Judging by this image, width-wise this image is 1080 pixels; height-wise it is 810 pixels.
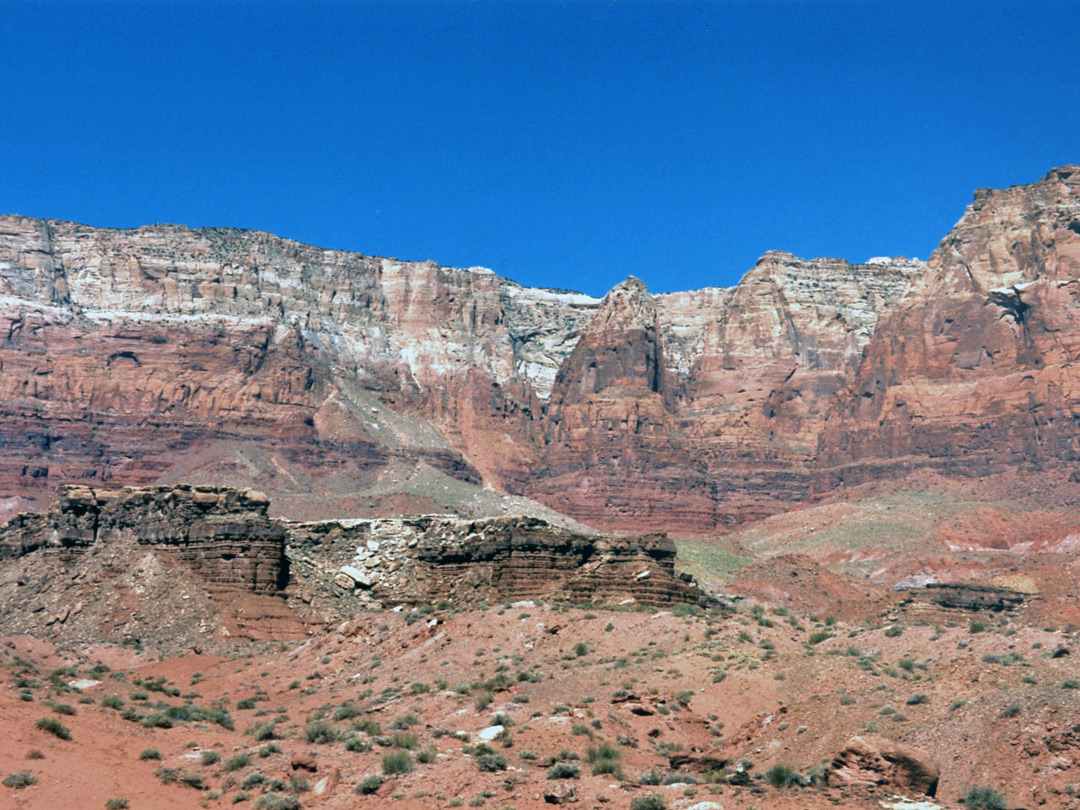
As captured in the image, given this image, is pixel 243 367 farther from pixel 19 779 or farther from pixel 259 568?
pixel 19 779

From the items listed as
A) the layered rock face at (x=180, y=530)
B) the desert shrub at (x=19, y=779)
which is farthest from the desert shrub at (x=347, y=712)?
the layered rock face at (x=180, y=530)

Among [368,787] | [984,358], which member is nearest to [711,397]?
Result: [984,358]

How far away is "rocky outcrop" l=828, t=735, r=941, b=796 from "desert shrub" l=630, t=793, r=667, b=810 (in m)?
2.71

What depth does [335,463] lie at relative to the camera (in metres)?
136

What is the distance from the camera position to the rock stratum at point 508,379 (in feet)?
435

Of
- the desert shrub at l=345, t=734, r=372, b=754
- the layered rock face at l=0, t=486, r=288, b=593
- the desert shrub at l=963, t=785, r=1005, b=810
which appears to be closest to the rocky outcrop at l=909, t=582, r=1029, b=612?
the layered rock face at l=0, t=486, r=288, b=593

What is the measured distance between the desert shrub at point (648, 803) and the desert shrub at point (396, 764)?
136 inches

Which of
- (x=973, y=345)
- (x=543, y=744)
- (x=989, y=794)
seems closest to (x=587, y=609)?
(x=543, y=744)

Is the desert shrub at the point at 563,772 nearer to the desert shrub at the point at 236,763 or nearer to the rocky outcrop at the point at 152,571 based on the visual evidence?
the desert shrub at the point at 236,763

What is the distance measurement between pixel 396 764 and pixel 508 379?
517 feet

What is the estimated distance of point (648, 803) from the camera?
18297 millimetres

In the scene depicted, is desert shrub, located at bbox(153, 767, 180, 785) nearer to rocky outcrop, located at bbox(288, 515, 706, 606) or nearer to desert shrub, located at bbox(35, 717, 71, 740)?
desert shrub, located at bbox(35, 717, 71, 740)

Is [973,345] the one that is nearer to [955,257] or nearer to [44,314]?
[955,257]

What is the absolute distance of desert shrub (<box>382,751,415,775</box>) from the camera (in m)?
19.9
